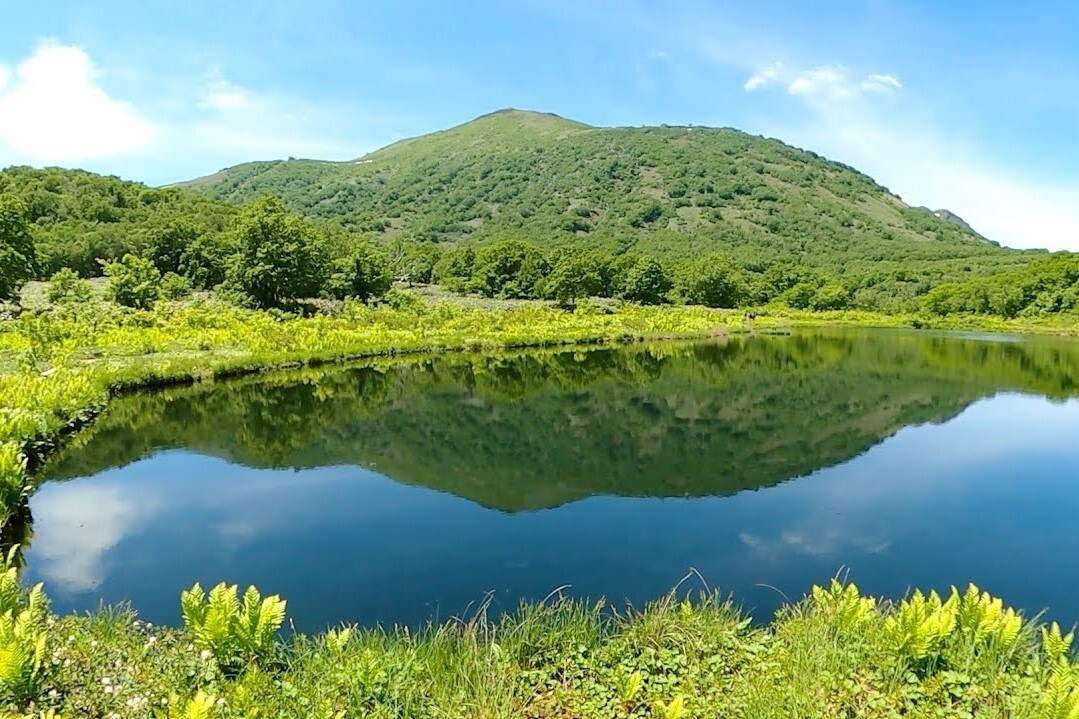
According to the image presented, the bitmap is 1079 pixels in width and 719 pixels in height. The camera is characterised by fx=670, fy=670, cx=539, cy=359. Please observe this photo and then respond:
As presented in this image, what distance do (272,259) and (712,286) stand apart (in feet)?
198

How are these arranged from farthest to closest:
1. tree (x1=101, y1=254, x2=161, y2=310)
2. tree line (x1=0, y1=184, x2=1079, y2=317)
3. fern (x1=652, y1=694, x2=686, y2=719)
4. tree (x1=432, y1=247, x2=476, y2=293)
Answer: tree (x1=432, y1=247, x2=476, y2=293) < tree line (x1=0, y1=184, x2=1079, y2=317) < tree (x1=101, y1=254, x2=161, y2=310) < fern (x1=652, y1=694, x2=686, y2=719)

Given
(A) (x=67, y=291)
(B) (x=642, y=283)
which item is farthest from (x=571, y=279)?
(A) (x=67, y=291)

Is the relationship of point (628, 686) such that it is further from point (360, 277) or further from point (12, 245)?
point (360, 277)

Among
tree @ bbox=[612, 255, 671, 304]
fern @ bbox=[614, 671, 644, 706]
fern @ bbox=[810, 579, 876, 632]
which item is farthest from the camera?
tree @ bbox=[612, 255, 671, 304]

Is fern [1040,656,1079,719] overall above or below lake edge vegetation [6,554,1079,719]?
above

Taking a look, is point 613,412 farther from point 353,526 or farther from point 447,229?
point 447,229

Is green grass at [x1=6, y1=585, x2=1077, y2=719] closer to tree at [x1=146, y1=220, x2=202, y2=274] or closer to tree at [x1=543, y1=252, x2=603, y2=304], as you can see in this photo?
tree at [x1=146, y1=220, x2=202, y2=274]

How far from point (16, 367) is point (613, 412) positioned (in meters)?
19.6

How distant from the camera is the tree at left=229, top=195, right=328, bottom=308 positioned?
1960 inches

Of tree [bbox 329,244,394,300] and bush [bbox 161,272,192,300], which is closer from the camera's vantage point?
bush [bbox 161,272,192,300]

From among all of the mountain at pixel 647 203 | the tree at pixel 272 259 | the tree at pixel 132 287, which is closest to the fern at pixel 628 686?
the tree at pixel 132 287

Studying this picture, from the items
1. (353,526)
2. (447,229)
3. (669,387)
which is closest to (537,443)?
(353,526)

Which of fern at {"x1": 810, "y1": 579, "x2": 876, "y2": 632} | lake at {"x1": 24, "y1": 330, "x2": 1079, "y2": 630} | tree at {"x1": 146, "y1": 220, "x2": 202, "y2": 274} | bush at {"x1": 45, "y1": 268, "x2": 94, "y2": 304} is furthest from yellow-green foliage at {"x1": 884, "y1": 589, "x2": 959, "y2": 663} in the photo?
tree at {"x1": 146, "y1": 220, "x2": 202, "y2": 274}

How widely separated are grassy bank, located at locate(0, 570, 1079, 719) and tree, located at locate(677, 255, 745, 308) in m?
87.5
